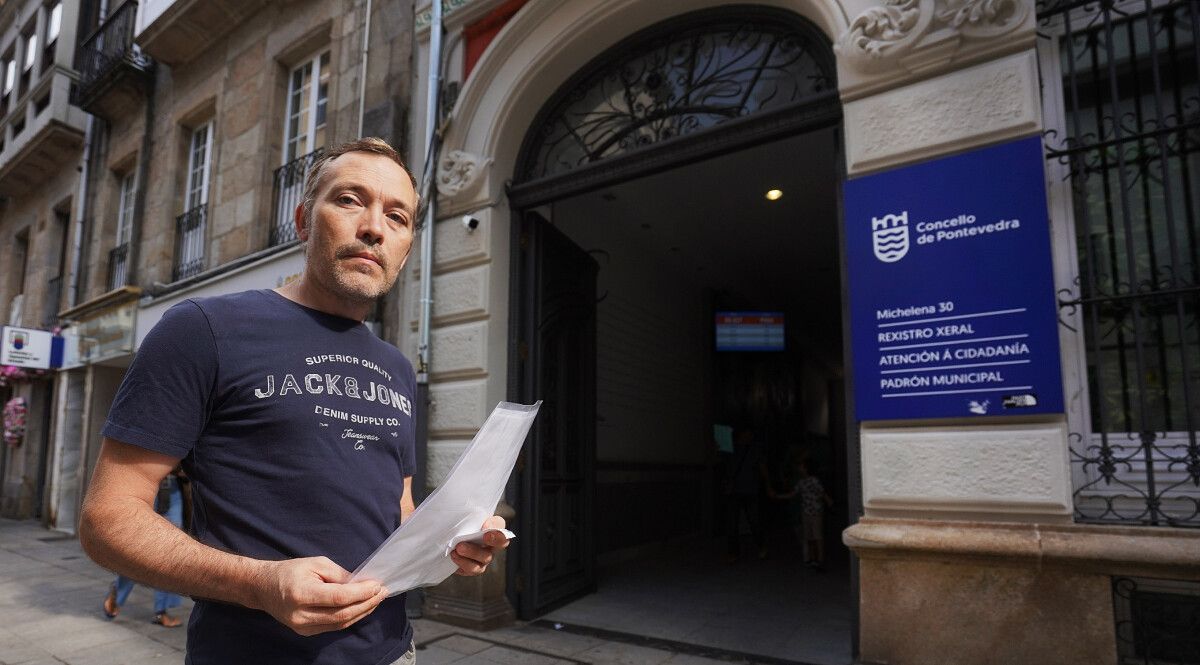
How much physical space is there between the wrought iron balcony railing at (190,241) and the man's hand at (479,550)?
34.4 feet

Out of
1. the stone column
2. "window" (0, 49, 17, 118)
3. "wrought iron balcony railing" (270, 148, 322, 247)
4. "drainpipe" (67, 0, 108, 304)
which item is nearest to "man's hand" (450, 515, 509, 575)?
the stone column

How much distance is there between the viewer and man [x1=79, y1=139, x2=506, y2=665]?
1253 millimetres

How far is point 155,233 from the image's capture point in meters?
11.4

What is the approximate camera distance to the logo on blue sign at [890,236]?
4184 mm

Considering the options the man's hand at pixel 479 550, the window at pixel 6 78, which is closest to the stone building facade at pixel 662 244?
the man's hand at pixel 479 550

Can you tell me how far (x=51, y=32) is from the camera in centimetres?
1571

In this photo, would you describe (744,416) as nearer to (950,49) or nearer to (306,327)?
(950,49)

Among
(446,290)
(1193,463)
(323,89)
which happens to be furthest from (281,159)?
(1193,463)

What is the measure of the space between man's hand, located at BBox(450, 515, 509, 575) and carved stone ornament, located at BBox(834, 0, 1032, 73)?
3.93 m

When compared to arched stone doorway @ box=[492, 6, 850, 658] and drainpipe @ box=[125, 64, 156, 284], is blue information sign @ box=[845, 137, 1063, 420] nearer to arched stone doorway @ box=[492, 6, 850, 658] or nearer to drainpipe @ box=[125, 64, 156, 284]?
arched stone doorway @ box=[492, 6, 850, 658]

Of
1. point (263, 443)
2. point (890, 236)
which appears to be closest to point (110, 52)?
point (890, 236)

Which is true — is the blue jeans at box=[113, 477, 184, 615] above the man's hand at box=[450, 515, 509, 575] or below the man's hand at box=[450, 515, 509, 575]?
below

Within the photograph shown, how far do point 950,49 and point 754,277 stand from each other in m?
8.98

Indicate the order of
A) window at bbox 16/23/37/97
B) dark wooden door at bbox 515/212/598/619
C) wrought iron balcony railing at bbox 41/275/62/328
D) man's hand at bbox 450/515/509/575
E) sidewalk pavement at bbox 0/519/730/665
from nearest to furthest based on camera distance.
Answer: man's hand at bbox 450/515/509/575 → sidewalk pavement at bbox 0/519/730/665 → dark wooden door at bbox 515/212/598/619 → wrought iron balcony railing at bbox 41/275/62/328 → window at bbox 16/23/37/97
